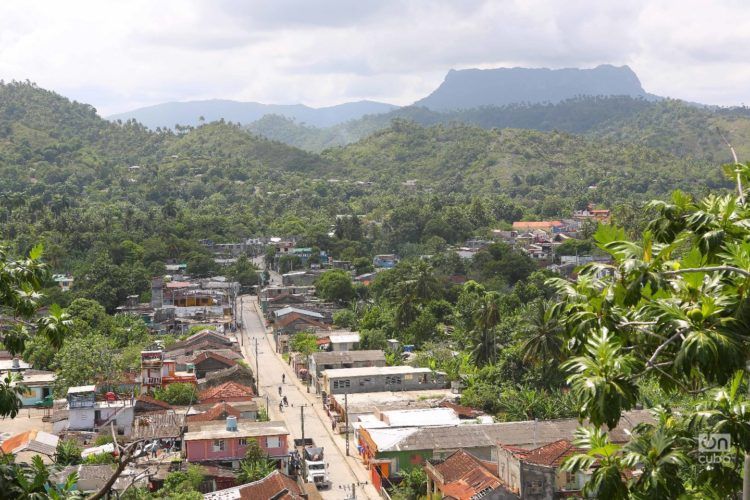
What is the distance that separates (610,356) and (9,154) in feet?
385

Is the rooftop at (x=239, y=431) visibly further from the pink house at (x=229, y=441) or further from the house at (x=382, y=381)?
the house at (x=382, y=381)

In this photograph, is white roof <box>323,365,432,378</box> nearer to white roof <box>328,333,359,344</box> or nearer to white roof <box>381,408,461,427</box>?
white roof <box>381,408,461,427</box>

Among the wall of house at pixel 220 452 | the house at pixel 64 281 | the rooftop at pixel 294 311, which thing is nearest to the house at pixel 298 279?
the rooftop at pixel 294 311

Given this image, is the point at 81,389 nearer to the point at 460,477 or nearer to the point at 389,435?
the point at 389,435

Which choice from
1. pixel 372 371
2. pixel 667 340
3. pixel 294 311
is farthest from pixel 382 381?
pixel 667 340

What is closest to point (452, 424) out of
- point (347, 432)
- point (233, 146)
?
point (347, 432)

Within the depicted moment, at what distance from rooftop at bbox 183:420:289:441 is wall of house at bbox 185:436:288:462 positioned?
13cm

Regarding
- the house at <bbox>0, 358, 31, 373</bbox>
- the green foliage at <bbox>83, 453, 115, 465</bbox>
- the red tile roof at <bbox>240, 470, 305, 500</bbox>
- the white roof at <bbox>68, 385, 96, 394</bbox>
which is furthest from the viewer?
the house at <bbox>0, 358, 31, 373</bbox>

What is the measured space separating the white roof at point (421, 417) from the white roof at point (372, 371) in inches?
205

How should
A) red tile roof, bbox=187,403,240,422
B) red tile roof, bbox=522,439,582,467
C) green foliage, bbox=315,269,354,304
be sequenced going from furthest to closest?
1. green foliage, bbox=315,269,354,304
2. red tile roof, bbox=187,403,240,422
3. red tile roof, bbox=522,439,582,467

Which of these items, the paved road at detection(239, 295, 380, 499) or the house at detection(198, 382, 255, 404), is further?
the house at detection(198, 382, 255, 404)

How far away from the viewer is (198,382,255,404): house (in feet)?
101

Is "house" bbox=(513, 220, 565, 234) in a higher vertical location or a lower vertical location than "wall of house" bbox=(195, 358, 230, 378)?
higher

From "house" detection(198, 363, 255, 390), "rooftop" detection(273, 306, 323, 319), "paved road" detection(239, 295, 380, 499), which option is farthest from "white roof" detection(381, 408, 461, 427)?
"rooftop" detection(273, 306, 323, 319)
